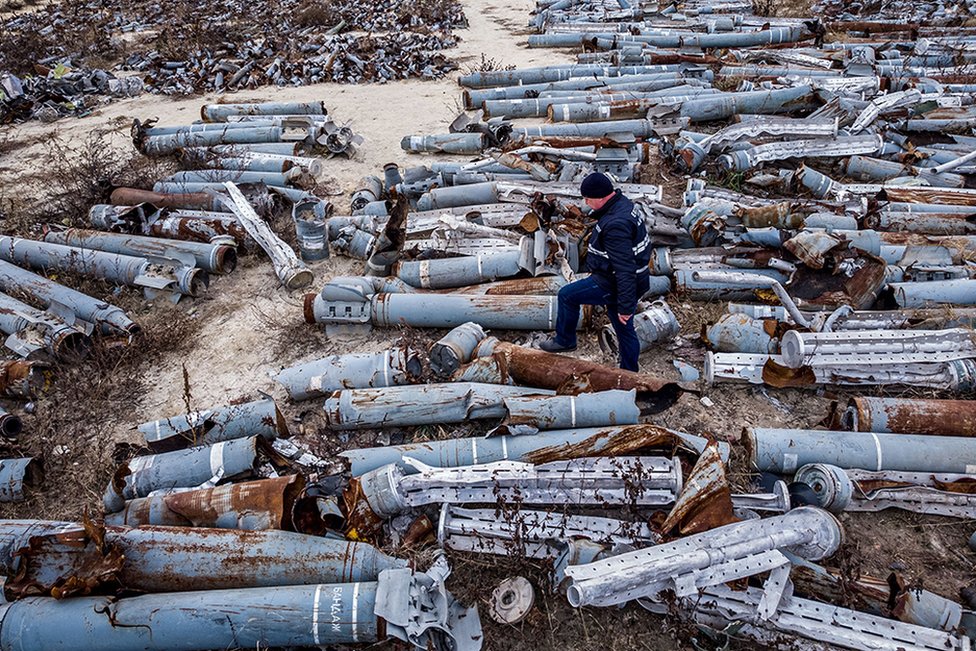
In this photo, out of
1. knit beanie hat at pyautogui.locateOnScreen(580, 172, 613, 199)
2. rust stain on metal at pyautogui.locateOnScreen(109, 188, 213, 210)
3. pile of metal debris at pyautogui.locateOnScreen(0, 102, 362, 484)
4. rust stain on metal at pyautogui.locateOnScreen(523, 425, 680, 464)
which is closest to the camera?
rust stain on metal at pyautogui.locateOnScreen(523, 425, 680, 464)

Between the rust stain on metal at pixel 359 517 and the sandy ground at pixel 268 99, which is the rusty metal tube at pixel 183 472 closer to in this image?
the rust stain on metal at pixel 359 517

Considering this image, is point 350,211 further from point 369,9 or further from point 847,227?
point 369,9

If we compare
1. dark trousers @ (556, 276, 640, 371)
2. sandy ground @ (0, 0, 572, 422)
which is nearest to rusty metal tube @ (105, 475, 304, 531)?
sandy ground @ (0, 0, 572, 422)

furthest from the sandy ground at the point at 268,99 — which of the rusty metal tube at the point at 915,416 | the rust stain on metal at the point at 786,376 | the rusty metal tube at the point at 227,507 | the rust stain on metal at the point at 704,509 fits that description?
the rusty metal tube at the point at 915,416

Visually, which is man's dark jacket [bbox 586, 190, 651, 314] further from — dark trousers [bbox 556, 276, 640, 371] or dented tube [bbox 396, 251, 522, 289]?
dented tube [bbox 396, 251, 522, 289]

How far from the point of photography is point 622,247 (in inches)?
186

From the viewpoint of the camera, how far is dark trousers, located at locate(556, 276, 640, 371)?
16.6 ft

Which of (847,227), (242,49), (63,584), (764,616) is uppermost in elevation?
(242,49)

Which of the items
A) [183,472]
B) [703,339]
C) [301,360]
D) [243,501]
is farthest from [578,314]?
[183,472]

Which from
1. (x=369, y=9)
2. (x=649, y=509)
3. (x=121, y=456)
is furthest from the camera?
(x=369, y=9)

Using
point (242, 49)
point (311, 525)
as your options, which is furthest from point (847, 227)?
point (242, 49)

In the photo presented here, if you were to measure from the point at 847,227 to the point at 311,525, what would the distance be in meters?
6.05

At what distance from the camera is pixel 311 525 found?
4.13 metres

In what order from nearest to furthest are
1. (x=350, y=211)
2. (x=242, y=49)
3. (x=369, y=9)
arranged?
(x=350, y=211), (x=242, y=49), (x=369, y=9)
